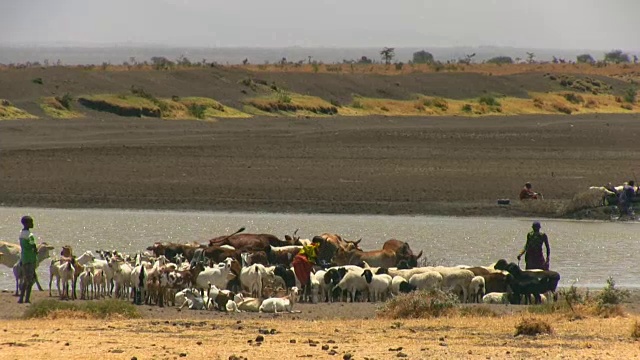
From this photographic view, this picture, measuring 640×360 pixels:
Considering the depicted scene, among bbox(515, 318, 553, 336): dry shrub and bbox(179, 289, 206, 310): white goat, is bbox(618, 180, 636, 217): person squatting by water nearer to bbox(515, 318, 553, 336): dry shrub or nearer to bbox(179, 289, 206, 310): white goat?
bbox(179, 289, 206, 310): white goat

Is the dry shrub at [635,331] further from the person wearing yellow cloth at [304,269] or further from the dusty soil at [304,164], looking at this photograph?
the dusty soil at [304,164]

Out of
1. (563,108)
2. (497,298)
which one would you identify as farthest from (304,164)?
(563,108)

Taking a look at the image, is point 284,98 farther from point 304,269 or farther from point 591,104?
point 304,269

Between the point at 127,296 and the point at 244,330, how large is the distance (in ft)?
13.3

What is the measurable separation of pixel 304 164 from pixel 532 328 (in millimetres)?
23273

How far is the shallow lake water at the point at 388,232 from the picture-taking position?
2430 centimetres

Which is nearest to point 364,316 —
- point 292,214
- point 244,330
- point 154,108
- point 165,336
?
point 244,330

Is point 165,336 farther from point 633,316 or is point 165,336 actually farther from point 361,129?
point 361,129

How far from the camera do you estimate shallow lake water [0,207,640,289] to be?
24297mm

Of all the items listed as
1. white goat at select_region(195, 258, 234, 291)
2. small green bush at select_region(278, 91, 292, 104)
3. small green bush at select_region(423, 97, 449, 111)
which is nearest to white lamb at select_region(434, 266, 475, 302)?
white goat at select_region(195, 258, 234, 291)

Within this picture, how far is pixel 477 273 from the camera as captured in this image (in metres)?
19.4

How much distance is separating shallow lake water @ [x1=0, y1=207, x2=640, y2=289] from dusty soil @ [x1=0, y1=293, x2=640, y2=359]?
6.08m

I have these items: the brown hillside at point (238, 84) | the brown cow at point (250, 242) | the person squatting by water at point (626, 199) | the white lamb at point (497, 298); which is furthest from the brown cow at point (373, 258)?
the brown hillside at point (238, 84)

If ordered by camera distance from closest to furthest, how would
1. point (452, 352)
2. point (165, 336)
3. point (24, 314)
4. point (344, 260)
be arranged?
point (452, 352) < point (165, 336) < point (24, 314) < point (344, 260)
